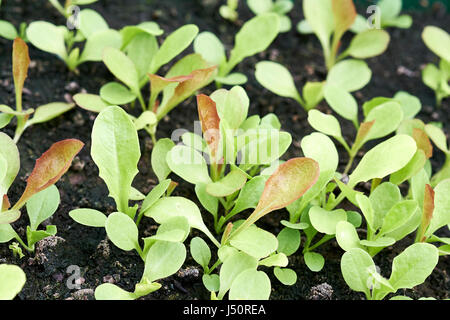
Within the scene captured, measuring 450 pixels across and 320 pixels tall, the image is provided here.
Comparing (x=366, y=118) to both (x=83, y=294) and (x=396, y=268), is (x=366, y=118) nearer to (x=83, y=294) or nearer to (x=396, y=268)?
(x=396, y=268)

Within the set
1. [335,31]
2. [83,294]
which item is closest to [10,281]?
[83,294]

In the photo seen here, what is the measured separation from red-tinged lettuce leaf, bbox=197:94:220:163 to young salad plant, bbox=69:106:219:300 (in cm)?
10

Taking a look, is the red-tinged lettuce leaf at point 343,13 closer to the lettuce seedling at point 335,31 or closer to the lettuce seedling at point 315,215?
the lettuce seedling at point 335,31

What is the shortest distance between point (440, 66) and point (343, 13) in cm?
30

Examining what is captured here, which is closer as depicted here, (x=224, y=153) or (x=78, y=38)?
(x=224, y=153)

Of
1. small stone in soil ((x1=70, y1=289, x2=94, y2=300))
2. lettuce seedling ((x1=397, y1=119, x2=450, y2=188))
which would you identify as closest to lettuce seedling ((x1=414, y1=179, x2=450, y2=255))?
lettuce seedling ((x1=397, y1=119, x2=450, y2=188))

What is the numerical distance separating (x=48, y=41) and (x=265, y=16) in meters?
0.46

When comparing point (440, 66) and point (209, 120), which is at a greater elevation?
point (209, 120)

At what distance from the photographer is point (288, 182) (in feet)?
2.81

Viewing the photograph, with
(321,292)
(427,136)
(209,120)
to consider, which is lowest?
(321,292)

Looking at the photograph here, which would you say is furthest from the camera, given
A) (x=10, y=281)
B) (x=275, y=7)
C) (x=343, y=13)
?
(x=275, y=7)

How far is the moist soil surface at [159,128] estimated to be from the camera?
35.3 inches

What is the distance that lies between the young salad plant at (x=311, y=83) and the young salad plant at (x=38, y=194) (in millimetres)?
484

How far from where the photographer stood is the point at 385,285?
820 mm
